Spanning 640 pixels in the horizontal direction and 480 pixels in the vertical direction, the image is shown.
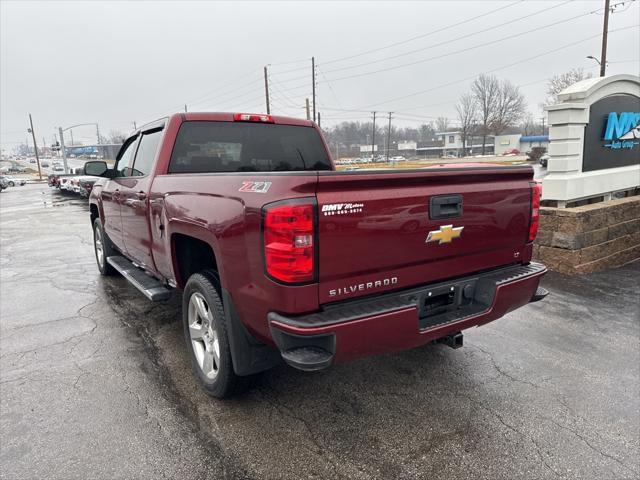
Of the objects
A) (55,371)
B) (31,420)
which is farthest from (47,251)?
(31,420)

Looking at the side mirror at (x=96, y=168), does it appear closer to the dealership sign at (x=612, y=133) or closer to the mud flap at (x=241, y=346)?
the mud flap at (x=241, y=346)

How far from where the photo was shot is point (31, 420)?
2.88 meters

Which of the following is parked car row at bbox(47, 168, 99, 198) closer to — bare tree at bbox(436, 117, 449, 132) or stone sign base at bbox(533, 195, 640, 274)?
stone sign base at bbox(533, 195, 640, 274)

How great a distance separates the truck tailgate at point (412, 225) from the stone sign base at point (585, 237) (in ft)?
11.7

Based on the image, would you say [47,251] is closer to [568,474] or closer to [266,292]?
[266,292]

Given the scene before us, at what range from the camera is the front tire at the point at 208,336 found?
111 inches

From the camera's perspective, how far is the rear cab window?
3869 millimetres

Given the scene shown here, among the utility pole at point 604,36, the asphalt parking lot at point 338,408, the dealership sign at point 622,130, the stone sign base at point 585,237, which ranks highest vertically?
the utility pole at point 604,36

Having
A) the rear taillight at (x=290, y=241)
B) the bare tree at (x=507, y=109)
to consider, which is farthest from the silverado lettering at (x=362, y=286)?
the bare tree at (x=507, y=109)

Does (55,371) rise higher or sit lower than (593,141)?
lower

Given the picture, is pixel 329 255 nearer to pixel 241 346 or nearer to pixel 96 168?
pixel 241 346

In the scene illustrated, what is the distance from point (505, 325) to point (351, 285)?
108 inches

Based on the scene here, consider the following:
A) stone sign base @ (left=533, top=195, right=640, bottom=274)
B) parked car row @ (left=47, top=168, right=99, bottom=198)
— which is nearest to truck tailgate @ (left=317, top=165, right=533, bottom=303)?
stone sign base @ (left=533, top=195, right=640, bottom=274)

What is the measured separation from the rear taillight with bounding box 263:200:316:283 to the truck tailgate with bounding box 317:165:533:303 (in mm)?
65
